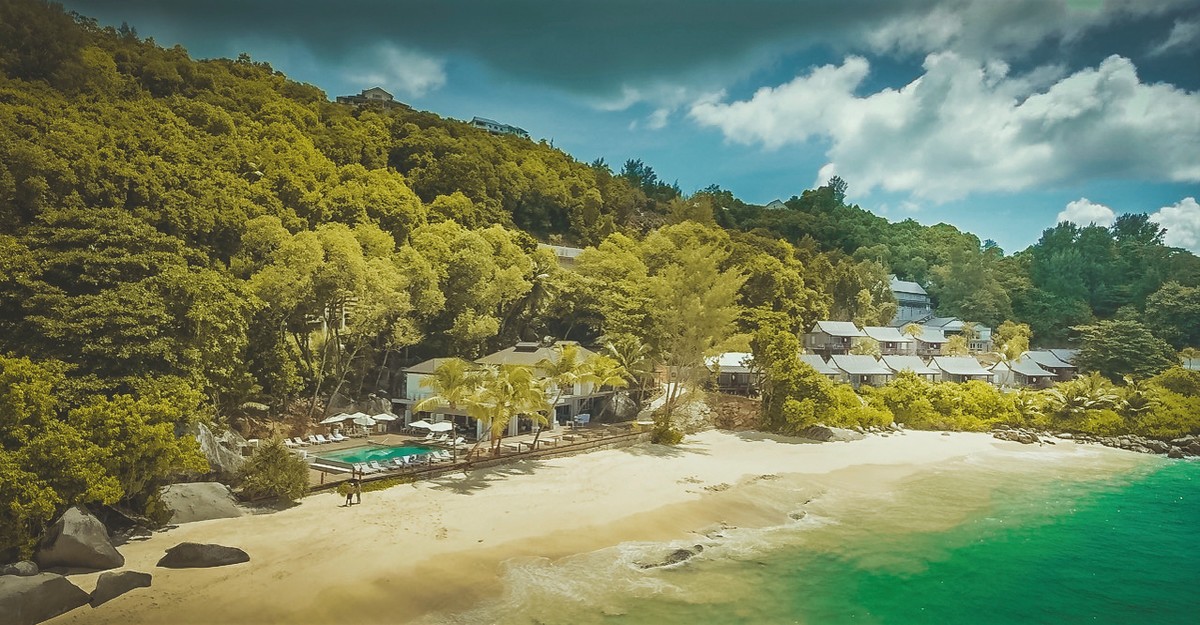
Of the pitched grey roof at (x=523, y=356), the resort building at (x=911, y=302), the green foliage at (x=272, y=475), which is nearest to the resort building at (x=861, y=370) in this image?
the pitched grey roof at (x=523, y=356)

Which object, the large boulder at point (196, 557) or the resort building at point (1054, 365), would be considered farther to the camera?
the resort building at point (1054, 365)

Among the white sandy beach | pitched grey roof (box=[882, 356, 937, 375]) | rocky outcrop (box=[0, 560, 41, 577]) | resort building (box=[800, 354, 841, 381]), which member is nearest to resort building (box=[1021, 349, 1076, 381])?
pitched grey roof (box=[882, 356, 937, 375])

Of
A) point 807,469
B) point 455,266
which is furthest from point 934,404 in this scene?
point 455,266

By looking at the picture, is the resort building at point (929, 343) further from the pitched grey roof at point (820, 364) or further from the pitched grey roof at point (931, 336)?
the pitched grey roof at point (820, 364)

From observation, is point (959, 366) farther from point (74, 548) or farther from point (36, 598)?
point (36, 598)

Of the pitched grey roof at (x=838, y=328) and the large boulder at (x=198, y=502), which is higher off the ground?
the pitched grey roof at (x=838, y=328)

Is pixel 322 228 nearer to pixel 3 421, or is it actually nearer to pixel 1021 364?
pixel 3 421

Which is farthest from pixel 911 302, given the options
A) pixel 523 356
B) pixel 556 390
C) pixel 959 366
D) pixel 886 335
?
pixel 523 356

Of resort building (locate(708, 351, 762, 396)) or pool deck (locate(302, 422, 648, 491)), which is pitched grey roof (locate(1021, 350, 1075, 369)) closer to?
resort building (locate(708, 351, 762, 396))
